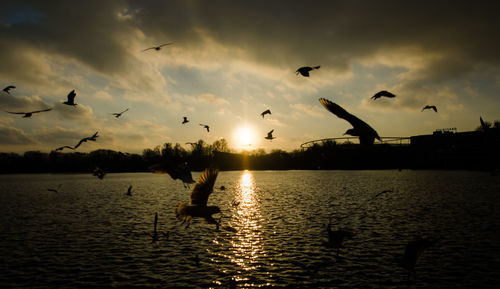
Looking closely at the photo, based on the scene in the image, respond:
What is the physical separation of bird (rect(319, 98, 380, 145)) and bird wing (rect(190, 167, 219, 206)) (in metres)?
4.03

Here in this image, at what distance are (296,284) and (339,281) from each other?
181 centimetres

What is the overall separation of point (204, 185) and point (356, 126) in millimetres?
4910

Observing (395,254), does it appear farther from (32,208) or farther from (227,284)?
(32,208)

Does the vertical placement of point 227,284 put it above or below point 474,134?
below

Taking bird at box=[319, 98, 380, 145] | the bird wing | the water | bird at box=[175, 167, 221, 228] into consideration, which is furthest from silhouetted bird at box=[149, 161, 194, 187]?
bird at box=[319, 98, 380, 145]

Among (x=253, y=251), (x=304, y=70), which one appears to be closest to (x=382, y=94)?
(x=304, y=70)

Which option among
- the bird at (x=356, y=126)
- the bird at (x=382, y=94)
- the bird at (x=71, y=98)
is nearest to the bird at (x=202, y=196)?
the bird at (x=356, y=126)

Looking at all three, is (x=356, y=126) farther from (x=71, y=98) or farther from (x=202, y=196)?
(x=71, y=98)

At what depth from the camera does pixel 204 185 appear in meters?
10.5

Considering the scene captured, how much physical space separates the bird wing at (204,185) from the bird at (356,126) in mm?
4026

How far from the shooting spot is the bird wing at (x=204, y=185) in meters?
10.4

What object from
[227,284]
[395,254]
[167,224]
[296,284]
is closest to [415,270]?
[395,254]

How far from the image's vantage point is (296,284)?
44.0ft

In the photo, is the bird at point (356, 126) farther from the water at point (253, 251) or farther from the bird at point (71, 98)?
the bird at point (71, 98)
